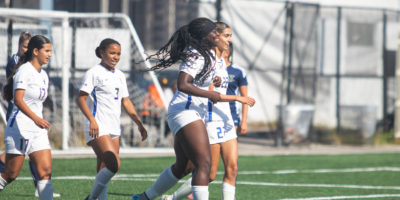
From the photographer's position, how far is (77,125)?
15070 mm

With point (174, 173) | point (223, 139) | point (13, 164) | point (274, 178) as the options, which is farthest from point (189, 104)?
point (274, 178)

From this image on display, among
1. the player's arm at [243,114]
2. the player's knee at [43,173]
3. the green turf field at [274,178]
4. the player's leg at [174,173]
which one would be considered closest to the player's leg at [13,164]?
the player's knee at [43,173]

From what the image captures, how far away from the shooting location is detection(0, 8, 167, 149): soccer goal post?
14.4m

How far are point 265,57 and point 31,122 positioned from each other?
13678mm

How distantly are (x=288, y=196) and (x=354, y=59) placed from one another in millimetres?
12505

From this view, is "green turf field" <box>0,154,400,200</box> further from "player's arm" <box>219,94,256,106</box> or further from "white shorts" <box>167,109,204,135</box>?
"player's arm" <box>219,94,256,106</box>

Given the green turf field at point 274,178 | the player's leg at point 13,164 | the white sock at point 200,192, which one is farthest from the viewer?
the green turf field at point 274,178

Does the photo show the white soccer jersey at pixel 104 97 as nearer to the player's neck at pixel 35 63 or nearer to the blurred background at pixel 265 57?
the player's neck at pixel 35 63

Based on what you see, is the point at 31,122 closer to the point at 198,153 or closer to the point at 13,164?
the point at 13,164

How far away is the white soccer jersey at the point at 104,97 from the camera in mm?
7453

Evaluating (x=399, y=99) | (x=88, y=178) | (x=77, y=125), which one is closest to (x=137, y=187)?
(x=88, y=178)

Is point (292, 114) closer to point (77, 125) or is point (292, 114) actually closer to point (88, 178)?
point (77, 125)

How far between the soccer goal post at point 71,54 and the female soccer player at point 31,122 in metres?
7.33

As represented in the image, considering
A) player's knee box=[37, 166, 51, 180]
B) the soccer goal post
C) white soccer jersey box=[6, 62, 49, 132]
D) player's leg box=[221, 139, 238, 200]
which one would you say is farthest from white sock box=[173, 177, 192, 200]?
the soccer goal post
